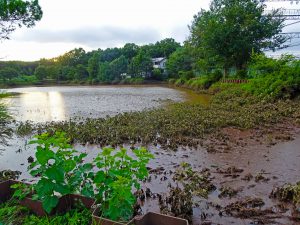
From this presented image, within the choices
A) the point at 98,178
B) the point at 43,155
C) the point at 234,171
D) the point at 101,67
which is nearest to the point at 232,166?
the point at 234,171

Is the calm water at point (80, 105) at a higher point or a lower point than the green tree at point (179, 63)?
lower

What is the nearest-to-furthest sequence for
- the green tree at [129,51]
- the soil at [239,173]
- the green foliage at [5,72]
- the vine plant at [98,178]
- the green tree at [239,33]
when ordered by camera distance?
the vine plant at [98,178]
the soil at [239,173]
the green foliage at [5,72]
the green tree at [239,33]
the green tree at [129,51]

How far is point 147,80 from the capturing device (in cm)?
5200

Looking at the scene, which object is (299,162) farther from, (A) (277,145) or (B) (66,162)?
(B) (66,162)

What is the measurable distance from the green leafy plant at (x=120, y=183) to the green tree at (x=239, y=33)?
21132mm

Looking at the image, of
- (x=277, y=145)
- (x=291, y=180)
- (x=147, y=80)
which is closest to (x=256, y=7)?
(x=277, y=145)

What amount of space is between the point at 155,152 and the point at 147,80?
4559 centimetres

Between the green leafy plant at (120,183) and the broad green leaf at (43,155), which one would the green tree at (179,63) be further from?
the broad green leaf at (43,155)

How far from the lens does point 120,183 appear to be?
2.62 m

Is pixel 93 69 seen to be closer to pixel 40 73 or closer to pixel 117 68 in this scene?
pixel 117 68

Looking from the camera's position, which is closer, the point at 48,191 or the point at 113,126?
the point at 48,191

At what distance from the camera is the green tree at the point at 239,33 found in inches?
885

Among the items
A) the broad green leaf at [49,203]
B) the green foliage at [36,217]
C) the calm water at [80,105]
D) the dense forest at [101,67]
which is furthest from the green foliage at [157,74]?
the broad green leaf at [49,203]

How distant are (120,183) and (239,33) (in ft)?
73.6
